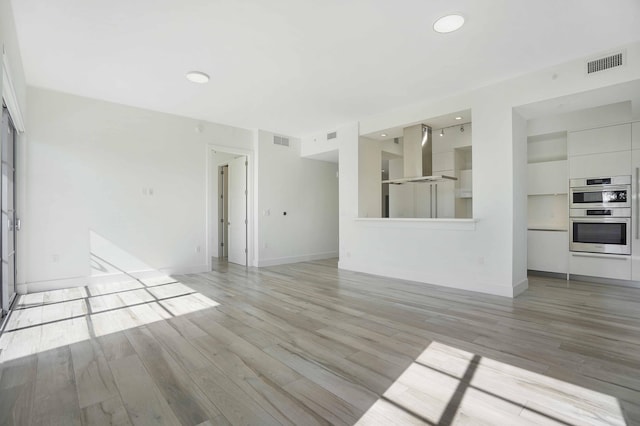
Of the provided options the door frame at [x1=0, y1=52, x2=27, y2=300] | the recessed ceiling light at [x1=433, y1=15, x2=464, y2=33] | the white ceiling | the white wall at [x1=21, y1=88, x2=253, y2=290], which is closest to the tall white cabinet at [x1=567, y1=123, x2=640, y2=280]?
the white ceiling

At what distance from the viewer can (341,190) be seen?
6.45m

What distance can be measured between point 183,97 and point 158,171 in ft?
4.81

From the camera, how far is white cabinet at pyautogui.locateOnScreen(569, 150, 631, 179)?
A: 4.80 m

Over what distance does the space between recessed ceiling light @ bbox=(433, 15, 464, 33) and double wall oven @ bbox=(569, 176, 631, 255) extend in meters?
3.97

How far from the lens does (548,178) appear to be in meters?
5.68

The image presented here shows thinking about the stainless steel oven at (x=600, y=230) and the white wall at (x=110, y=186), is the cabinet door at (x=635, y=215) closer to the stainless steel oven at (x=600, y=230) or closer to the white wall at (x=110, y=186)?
the stainless steel oven at (x=600, y=230)

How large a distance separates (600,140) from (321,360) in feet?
18.8

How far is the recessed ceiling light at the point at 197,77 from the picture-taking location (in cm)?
402

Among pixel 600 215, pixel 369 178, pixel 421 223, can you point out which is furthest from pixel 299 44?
pixel 600 215

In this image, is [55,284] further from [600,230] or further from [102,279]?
[600,230]

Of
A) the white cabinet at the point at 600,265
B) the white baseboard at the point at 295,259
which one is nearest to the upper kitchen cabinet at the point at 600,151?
the white cabinet at the point at 600,265

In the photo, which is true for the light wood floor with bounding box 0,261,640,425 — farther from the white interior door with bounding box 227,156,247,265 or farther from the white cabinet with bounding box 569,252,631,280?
the white interior door with bounding box 227,156,247,265

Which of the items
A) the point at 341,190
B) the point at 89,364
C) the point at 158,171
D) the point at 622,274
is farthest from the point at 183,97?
the point at 622,274

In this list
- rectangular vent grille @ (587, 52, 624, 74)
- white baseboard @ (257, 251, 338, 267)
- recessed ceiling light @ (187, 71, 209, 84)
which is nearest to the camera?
rectangular vent grille @ (587, 52, 624, 74)
